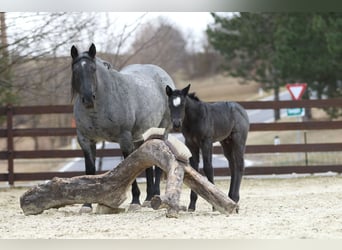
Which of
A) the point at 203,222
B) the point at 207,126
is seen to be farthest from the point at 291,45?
the point at 203,222

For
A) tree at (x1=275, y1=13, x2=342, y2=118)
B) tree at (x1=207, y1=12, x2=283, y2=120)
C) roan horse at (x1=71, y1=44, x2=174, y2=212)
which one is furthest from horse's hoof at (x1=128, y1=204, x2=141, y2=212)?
tree at (x1=207, y1=12, x2=283, y2=120)

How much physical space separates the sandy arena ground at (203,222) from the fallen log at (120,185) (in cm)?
15

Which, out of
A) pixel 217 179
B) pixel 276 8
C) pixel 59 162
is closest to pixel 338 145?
pixel 217 179

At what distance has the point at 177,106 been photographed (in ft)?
26.0

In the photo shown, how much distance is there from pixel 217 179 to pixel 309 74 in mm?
10996

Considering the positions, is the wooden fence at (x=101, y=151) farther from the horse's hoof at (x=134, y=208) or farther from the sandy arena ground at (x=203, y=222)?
the horse's hoof at (x=134, y=208)

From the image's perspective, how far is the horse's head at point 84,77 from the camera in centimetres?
777

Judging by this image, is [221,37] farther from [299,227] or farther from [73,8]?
[299,227]

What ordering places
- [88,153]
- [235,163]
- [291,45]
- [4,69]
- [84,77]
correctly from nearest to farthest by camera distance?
[84,77] < [88,153] < [235,163] < [4,69] < [291,45]

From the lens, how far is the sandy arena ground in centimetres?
624

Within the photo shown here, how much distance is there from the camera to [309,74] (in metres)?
23.9

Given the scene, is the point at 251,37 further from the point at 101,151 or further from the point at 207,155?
the point at 207,155

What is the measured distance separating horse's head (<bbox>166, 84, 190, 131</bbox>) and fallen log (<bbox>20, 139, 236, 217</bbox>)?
0.26 m

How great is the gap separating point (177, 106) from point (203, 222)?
153 cm
